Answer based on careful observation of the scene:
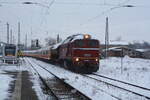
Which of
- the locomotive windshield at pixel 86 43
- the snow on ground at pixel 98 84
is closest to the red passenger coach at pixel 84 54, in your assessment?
the locomotive windshield at pixel 86 43

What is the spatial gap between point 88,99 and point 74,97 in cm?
93

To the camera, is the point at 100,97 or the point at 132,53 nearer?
the point at 100,97

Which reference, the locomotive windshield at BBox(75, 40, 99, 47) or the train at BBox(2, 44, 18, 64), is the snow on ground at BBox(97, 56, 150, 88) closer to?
the locomotive windshield at BBox(75, 40, 99, 47)

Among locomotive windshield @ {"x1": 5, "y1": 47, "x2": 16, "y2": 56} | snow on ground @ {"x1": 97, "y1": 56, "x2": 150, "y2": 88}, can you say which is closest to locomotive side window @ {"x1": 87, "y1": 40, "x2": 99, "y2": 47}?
snow on ground @ {"x1": 97, "y1": 56, "x2": 150, "y2": 88}

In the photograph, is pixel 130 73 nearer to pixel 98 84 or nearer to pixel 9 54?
pixel 98 84

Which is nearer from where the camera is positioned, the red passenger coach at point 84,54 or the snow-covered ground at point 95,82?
the snow-covered ground at point 95,82

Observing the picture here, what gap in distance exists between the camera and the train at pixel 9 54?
120ft

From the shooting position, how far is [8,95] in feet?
36.8

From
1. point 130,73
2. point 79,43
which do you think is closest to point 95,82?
point 130,73

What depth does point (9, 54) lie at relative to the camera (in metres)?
37.6

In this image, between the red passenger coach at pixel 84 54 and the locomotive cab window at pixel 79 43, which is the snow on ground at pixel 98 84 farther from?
the locomotive cab window at pixel 79 43

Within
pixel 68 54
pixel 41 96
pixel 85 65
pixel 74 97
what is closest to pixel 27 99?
pixel 41 96

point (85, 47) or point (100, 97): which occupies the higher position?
point (85, 47)

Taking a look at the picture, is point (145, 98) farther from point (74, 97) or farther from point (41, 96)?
point (41, 96)
